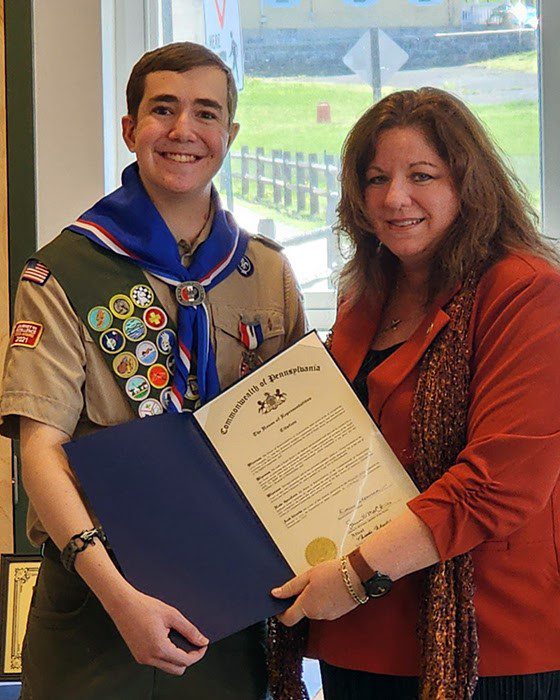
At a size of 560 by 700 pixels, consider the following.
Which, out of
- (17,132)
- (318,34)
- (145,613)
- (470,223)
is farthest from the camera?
(318,34)

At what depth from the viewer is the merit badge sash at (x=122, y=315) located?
1501mm

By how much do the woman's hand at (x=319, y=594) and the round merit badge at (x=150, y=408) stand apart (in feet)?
1.16

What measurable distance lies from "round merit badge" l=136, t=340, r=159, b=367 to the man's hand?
373 mm

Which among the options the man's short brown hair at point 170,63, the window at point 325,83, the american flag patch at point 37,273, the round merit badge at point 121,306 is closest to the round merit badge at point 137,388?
the round merit badge at point 121,306

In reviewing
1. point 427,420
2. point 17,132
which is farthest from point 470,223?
point 17,132

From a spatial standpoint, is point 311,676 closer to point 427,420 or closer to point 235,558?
point 235,558

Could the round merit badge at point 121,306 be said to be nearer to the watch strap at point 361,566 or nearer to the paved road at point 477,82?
the watch strap at point 361,566

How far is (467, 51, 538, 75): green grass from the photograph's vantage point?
93.4 inches

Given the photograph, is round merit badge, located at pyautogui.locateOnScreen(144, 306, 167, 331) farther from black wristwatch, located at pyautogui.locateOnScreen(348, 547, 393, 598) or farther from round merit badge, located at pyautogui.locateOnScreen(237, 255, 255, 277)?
black wristwatch, located at pyautogui.locateOnScreen(348, 547, 393, 598)

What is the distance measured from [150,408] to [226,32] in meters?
1.34

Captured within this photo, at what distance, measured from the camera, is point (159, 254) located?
154 cm

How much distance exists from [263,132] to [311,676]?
54.7 inches

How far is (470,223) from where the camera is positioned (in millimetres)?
1438

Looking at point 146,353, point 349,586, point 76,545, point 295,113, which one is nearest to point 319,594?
point 349,586
